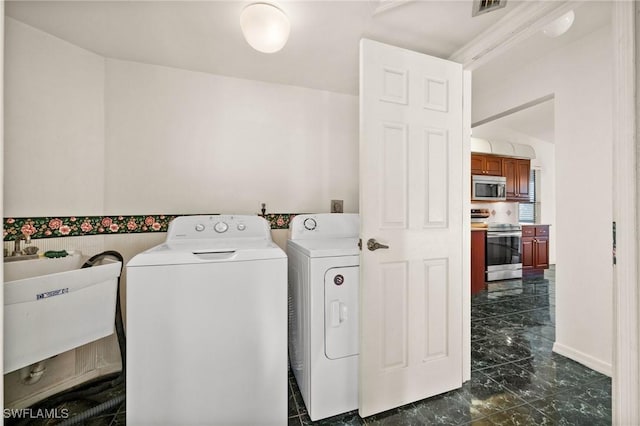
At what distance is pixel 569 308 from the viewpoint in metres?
2.03

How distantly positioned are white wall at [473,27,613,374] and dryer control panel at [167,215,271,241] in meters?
2.29

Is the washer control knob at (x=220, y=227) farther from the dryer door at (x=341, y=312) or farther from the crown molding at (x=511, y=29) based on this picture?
the crown molding at (x=511, y=29)

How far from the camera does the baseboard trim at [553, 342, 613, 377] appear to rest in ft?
5.89

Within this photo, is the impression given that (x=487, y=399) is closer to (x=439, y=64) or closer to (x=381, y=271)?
(x=381, y=271)

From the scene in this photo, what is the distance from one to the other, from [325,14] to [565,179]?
2.14 meters

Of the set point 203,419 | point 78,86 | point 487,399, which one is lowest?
point 487,399

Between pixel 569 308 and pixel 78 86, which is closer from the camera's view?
pixel 78 86

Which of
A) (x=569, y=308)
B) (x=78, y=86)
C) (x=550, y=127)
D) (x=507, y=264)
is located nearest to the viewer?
(x=78, y=86)

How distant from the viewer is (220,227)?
6.00ft

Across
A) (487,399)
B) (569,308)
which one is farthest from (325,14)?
(569,308)

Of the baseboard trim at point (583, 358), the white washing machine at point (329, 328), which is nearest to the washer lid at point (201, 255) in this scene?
the white washing machine at point (329, 328)

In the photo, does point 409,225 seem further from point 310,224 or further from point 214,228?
point 214,228

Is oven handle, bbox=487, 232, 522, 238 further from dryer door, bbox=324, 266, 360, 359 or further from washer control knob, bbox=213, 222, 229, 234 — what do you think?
washer control knob, bbox=213, 222, 229, 234

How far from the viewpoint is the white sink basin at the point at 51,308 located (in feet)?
3.77
